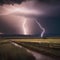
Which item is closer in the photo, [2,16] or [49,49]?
[49,49]

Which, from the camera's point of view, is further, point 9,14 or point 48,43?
point 9,14

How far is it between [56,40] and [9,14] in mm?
730

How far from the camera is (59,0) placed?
9.16 feet

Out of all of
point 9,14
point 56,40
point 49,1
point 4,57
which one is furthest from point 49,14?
point 4,57

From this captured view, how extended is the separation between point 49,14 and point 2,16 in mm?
642

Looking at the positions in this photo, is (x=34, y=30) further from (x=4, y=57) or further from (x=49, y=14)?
(x=4, y=57)

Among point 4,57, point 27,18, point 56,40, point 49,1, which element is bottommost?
point 4,57

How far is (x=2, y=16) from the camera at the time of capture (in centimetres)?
283

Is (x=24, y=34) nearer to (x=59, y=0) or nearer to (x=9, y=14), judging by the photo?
(x=9, y=14)

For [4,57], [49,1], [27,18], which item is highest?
[49,1]

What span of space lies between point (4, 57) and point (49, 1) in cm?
96

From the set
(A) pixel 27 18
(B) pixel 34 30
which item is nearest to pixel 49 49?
(B) pixel 34 30

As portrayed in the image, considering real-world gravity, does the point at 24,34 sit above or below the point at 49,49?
above

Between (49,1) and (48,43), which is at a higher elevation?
(49,1)
